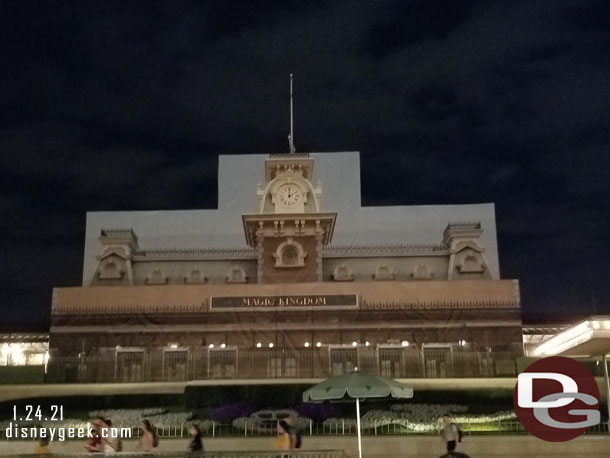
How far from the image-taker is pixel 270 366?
28.4 meters

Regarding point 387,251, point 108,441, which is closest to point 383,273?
point 387,251

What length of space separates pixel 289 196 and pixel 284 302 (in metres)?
6.88

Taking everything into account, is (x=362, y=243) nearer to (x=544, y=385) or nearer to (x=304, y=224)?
(x=304, y=224)

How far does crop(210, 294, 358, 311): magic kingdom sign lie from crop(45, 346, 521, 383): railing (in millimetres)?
4463

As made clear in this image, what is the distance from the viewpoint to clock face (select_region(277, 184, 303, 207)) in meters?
38.5

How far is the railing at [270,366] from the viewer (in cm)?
2709

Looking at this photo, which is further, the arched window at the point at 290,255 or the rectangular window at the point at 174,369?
the arched window at the point at 290,255

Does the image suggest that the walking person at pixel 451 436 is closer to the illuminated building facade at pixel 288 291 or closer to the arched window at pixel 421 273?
the illuminated building facade at pixel 288 291

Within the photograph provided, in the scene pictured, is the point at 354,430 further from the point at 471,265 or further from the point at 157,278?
the point at 157,278

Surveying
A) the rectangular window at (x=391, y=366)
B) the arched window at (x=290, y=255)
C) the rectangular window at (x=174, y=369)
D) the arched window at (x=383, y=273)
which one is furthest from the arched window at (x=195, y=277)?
the rectangular window at (x=391, y=366)

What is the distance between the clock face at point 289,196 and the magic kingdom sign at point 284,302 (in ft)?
20.5

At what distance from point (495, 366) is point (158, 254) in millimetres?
24805

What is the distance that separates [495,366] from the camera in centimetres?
2711

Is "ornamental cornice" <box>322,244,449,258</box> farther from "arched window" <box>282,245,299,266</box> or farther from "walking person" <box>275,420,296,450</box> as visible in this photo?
"walking person" <box>275,420,296,450</box>
